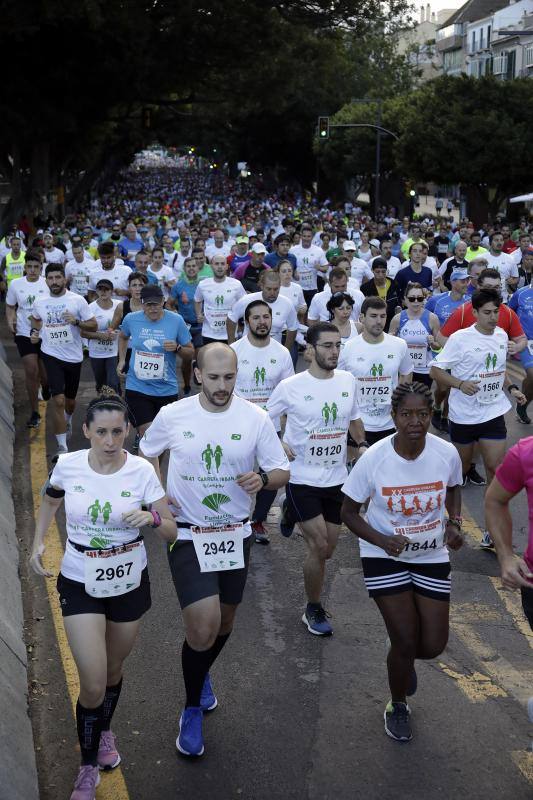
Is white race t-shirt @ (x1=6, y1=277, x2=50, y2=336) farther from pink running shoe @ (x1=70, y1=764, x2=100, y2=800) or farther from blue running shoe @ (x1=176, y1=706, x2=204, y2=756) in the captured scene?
pink running shoe @ (x1=70, y1=764, x2=100, y2=800)

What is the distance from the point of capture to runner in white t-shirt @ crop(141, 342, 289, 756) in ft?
17.3

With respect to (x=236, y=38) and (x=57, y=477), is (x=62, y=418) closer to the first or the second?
(x=57, y=477)

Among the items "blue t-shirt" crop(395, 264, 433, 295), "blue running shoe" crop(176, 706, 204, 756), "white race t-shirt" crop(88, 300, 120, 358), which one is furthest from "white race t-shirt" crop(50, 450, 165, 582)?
"blue t-shirt" crop(395, 264, 433, 295)

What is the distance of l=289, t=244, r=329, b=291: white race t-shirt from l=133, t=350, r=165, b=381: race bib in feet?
28.0

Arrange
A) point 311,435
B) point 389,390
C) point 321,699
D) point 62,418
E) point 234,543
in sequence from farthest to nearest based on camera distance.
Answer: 1. point 62,418
2. point 389,390
3. point 311,435
4. point 321,699
5. point 234,543

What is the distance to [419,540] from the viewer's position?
17.7 ft

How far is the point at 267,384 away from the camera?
870cm

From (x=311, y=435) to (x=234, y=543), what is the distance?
164 cm

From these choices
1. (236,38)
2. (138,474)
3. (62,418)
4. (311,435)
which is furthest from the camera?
(236,38)

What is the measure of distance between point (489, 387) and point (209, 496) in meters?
3.47

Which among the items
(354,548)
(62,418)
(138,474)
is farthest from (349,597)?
(62,418)

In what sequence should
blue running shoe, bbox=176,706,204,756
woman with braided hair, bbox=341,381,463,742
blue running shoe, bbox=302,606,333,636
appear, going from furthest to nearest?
blue running shoe, bbox=302,606,333,636 < woman with braided hair, bbox=341,381,463,742 < blue running shoe, bbox=176,706,204,756

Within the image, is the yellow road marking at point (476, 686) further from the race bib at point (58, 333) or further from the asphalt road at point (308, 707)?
the race bib at point (58, 333)

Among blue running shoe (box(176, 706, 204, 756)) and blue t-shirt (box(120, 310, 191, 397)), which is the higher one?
blue t-shirt (box(120, 310, 191, 397))
